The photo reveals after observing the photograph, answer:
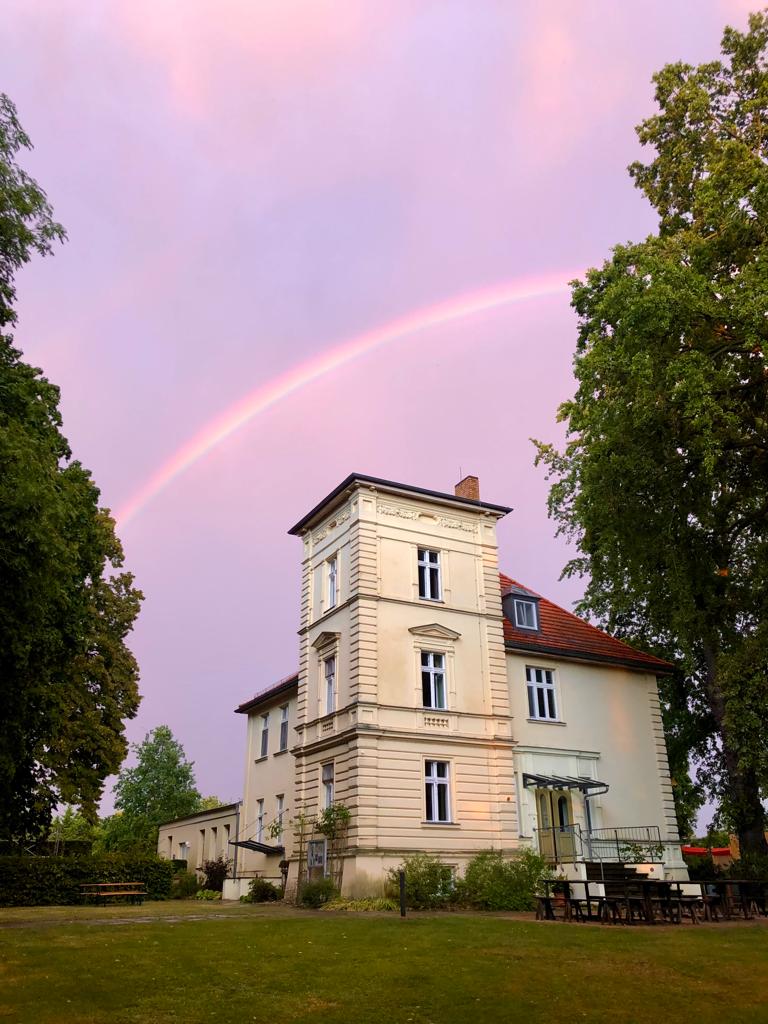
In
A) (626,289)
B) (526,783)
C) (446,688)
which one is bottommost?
(526,783)

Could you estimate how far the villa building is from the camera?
1021 inches

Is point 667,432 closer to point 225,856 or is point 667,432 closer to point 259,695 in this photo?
point 259,695

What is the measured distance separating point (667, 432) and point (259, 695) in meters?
22.2

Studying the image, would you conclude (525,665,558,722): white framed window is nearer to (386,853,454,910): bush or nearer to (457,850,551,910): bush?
(457,850,551,910): bush

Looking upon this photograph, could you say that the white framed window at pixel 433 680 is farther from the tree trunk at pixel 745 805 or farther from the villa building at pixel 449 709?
the tree trunk at pixel 745 805

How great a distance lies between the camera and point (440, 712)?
27.2 meters

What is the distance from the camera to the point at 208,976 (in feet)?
34.2

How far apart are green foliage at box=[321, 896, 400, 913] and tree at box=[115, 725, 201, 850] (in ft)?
168

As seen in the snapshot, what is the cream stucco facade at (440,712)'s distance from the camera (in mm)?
25812

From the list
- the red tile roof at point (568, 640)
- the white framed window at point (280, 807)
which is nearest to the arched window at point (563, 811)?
the red tile roof at point (568, 640)

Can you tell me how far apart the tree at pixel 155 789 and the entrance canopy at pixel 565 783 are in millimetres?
50038

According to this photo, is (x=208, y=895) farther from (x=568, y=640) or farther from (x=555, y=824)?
(x=568, y=640)

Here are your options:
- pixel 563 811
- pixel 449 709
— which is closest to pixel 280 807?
pixel 449 709

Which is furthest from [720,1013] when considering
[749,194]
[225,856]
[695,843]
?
[695,843]
